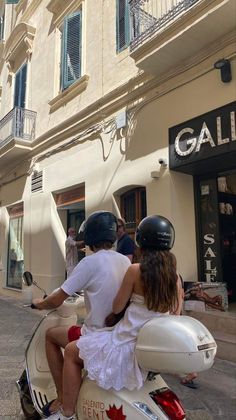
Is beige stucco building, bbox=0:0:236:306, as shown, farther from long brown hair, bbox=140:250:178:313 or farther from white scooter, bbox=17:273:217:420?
white scooter, bbox=17:273:217:420

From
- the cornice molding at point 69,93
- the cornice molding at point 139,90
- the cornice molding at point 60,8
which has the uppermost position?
the cornice molding at point 60,8

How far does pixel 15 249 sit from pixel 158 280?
35.1 ft

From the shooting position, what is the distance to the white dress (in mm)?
2047

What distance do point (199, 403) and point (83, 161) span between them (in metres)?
6.00

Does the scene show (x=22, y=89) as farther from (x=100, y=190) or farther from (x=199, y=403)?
(x=199, y=403)

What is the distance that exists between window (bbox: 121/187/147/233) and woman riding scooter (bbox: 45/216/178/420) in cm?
491

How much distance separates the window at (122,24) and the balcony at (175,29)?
89 centimetres

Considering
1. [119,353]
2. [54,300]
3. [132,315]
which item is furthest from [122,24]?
[119,353]

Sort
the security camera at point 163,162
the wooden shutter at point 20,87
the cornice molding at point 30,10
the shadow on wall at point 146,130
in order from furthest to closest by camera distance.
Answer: the wooden shutter at point 20,87
the cornice molding at point 30,10
the shadow on wall at point 146,130
the security camera at point 163,162

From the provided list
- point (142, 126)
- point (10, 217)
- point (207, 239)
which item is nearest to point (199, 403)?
point (207, 239)

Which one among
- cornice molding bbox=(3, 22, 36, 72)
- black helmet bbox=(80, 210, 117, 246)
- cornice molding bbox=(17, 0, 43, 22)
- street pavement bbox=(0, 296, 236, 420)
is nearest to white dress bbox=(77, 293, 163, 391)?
black helmet bbox=(80, 210, 117, 246)

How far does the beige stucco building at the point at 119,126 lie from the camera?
5746 millimetres

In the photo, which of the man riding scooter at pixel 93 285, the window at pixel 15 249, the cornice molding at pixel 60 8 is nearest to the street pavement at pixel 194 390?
the man riding scooter at pixel 93 285

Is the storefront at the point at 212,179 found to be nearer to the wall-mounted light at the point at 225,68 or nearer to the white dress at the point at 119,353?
the wall-mounted light at the point at 225,68
